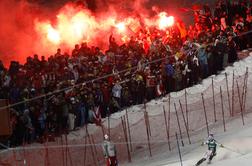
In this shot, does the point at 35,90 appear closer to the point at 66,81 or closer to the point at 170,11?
the point at 66,81

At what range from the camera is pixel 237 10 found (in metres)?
26.4

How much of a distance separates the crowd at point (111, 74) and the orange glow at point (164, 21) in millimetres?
3401

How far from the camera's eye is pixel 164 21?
100ft

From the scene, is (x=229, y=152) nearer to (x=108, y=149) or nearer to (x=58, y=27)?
(x=108, y=149)

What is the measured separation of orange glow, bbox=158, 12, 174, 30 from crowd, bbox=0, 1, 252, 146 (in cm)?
340

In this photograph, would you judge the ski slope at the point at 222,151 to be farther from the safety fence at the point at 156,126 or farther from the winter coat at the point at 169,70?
the winter coat at the point at 169,70

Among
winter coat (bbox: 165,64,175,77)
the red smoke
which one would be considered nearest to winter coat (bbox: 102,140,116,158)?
winter coat (bbox: 165,64,175,77)

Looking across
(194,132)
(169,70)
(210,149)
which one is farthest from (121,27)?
(210,149)

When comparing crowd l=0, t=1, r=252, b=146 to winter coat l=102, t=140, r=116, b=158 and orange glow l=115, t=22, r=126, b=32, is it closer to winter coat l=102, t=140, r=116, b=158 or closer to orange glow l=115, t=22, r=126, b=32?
winter coat l=102, t=140, r=116, b=158

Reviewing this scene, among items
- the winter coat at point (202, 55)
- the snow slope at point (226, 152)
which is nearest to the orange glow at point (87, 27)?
the winter coat at point (202, 55)

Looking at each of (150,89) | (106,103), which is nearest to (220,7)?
(150,89)

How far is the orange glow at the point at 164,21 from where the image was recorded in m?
29.9

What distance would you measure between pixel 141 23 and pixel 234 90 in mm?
9013

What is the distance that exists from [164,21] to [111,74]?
9.04 meters
